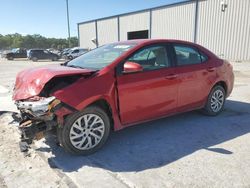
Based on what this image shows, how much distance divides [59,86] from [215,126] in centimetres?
304

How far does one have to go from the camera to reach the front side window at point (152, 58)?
4.25m

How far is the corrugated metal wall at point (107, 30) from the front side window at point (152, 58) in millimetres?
29081

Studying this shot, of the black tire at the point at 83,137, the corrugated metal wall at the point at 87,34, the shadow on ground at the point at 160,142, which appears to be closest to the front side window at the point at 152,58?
the black tire at the point at 83,137

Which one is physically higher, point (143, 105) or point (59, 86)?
point (59, 86)

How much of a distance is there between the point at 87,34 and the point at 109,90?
36.7 meters

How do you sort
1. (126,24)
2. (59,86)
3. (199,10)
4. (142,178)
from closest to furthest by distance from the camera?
(142,178)
(59,86)
(199,10)
(126,24)

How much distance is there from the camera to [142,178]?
3098 mm

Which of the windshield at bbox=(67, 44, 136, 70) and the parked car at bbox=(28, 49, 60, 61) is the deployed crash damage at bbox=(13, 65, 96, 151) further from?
the parked car at bbox=(28, 49, 60, 61)

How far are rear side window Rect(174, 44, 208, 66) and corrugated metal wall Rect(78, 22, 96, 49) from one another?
3337 centimetres

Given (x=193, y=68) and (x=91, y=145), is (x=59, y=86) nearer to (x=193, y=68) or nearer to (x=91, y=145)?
(x=91, y=145)

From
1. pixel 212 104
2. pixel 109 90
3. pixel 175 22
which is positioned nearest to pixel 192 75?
pixel 212 104

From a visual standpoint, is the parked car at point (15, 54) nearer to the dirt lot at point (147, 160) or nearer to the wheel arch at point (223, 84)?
the dirt lot at point (147, 160)

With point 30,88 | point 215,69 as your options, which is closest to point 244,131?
point 215,69

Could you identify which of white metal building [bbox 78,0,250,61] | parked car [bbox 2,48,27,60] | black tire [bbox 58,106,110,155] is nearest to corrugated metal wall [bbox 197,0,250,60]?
white metal building [bbox 78,0,250,61]
